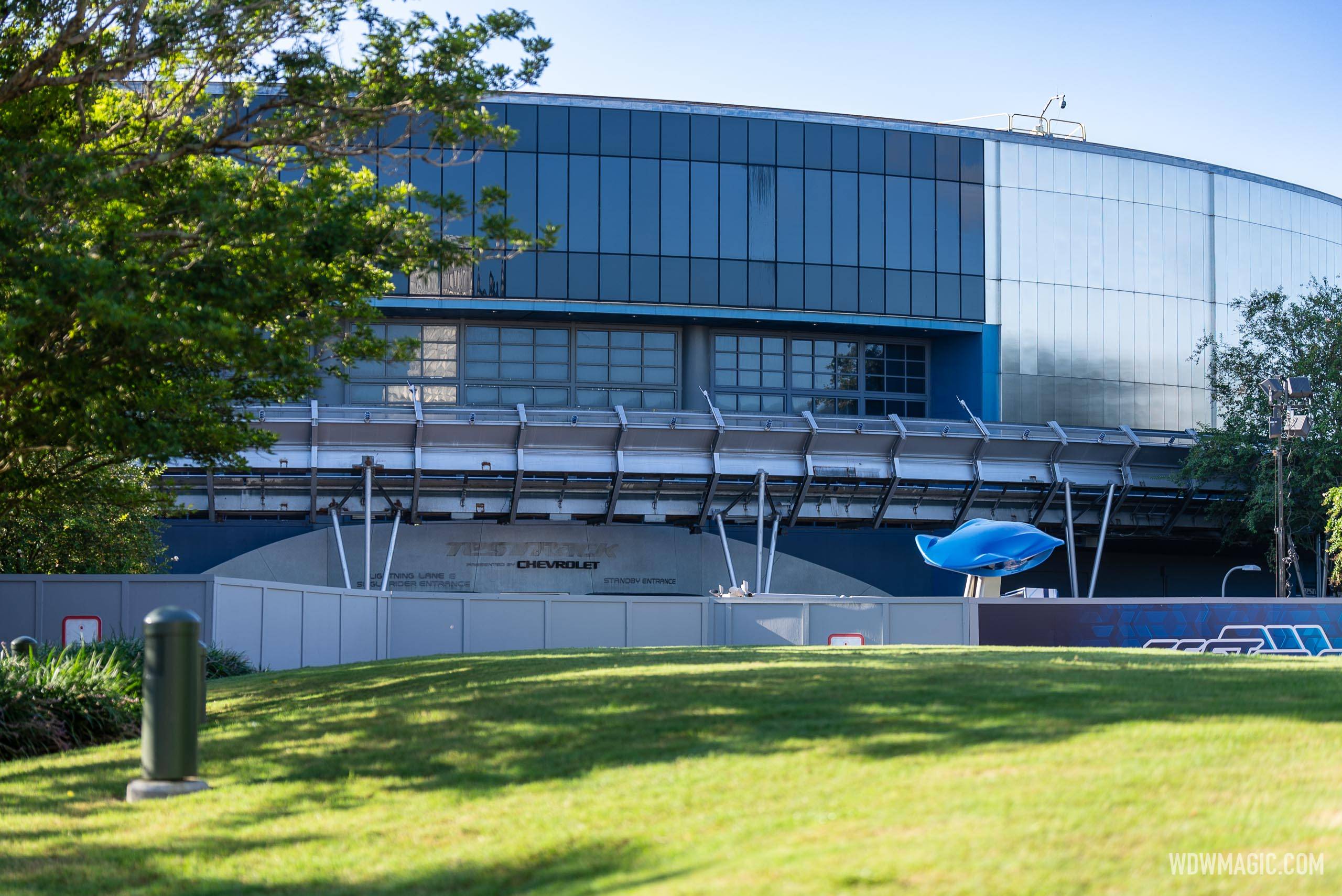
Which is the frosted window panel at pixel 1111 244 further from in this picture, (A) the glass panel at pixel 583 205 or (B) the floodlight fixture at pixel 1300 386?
(A) the glass panel at pixel 583 205

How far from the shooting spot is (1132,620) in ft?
86.9

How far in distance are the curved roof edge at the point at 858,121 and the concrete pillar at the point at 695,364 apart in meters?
8.37

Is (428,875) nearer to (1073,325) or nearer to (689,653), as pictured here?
(689,653)

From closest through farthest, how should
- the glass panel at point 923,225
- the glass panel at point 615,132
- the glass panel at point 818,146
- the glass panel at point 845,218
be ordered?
the glass panel at point 615,132, the glass panel at point 818,146, the glass panel at point 845,218, the glass panel at point 923,225

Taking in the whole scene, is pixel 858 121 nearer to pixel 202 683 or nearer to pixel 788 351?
pixel 788 351

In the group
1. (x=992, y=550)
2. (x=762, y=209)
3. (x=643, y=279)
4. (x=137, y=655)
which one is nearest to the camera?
(x=137, y=655)

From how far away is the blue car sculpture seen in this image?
2964 centimetres

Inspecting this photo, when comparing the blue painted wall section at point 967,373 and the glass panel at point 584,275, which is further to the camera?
the blue painted wall section at point 967,373

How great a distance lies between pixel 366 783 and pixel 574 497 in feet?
124

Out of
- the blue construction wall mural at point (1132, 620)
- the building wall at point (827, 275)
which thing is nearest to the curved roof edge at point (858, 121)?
the building wall at point (827, 275)

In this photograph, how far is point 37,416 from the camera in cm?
1510

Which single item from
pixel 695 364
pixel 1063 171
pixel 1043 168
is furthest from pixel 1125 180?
pixel 695 364

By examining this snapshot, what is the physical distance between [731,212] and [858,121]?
6.35 m

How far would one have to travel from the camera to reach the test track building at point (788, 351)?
148ft
